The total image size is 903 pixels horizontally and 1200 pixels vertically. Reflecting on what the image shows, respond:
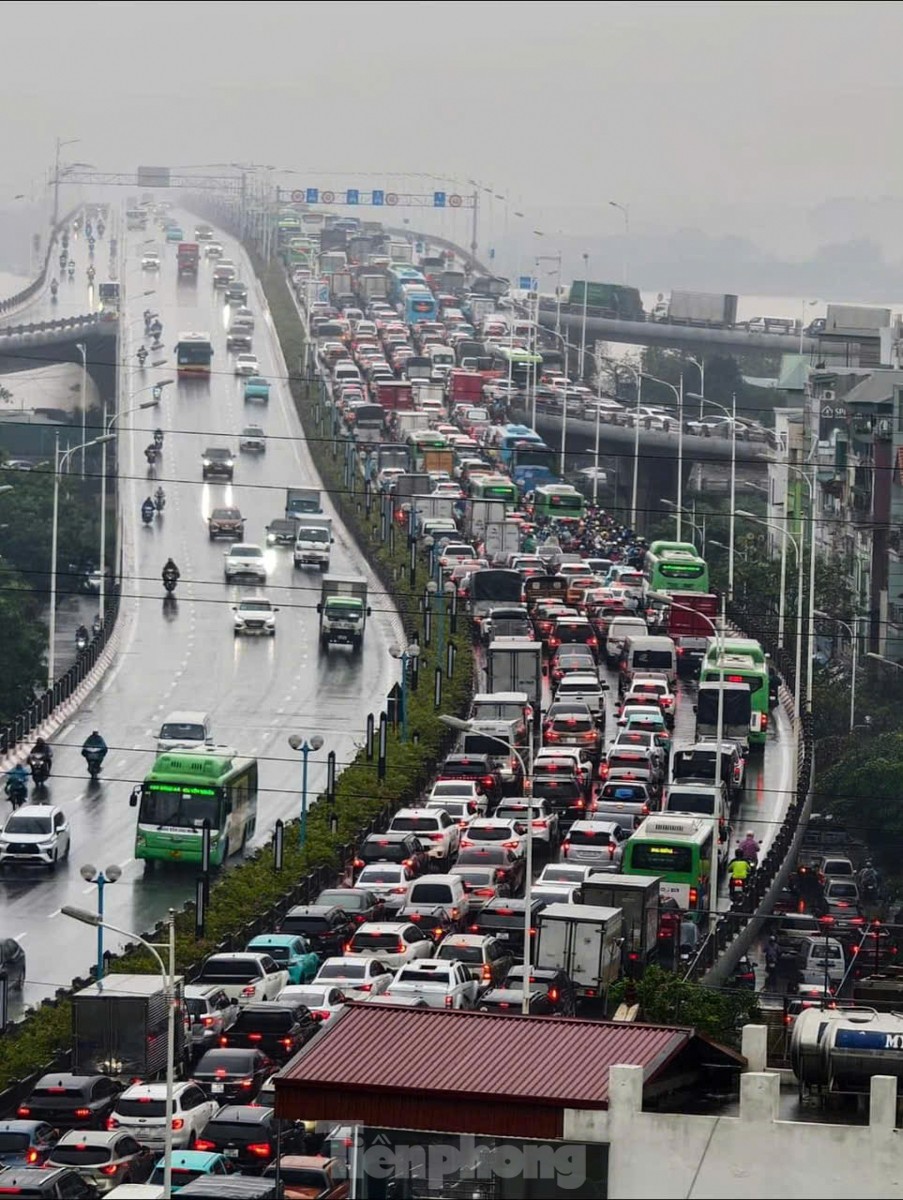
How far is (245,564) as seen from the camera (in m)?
114

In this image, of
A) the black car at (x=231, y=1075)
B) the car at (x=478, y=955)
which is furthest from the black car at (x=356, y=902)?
the black car at (x=231, y=1075)

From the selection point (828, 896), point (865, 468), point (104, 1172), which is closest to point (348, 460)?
point (865, 468)

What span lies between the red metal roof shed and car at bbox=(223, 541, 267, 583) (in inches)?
3166

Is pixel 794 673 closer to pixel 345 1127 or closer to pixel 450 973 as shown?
pixel 450 973

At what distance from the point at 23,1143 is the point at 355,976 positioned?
35.1 feet

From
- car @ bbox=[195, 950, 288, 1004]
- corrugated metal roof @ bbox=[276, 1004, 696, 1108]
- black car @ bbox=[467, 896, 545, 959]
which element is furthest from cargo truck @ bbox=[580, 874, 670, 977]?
corrugated metal roof @ bbox=[276, 1004, 696, 1108]

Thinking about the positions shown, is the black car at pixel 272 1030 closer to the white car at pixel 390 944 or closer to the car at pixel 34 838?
the white car at pixel 390 944

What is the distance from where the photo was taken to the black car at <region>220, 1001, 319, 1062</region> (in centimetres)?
5200

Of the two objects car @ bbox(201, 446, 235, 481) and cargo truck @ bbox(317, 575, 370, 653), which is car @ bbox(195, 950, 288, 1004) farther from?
car @ bbox(201, 446, 235, 481)

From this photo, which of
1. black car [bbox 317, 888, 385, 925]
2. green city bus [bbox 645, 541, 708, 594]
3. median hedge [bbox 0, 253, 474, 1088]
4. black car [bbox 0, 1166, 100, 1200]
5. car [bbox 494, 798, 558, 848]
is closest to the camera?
black car [bbox 0, 1166, 100, 1200]

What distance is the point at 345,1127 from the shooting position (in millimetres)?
32406

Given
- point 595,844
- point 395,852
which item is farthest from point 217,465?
point 595,844

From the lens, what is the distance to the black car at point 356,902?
62969 millimetres

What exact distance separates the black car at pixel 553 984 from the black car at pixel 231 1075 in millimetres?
6260
